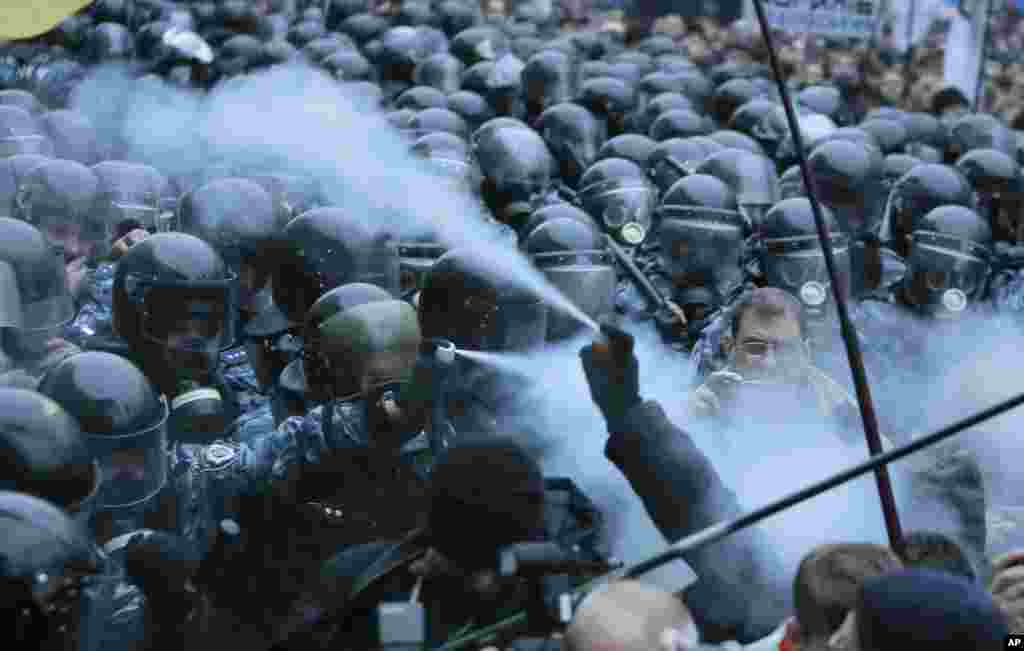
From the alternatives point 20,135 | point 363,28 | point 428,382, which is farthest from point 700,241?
point 363,28

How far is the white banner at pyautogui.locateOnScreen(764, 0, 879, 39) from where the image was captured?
510 inches

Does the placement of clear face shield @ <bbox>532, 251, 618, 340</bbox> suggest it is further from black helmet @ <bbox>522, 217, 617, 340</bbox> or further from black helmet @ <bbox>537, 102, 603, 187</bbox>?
black helmet @ <bbox>537, 102, 603, 187</bbox>

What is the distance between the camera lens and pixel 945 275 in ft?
23.3

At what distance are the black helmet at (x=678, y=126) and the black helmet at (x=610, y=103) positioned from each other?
824 mm

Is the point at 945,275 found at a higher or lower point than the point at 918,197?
higher

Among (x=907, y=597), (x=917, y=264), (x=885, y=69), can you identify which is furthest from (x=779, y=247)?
(x=885, y=69)

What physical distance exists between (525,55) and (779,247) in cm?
741

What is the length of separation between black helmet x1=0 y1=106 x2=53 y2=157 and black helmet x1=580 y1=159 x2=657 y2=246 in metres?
2.96

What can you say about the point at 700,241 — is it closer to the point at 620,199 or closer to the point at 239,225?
the point at 620,199

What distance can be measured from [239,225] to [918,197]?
360cm

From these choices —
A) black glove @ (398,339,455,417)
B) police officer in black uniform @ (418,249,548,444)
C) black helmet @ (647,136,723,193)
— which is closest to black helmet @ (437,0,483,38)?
black helmet @ (647,136,723,193)

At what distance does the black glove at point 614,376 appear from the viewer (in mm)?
3750

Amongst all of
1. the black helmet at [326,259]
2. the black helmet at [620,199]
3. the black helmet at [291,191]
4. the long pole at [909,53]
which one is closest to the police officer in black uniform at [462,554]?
the black helmet at [326,259]

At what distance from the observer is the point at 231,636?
456 cm
